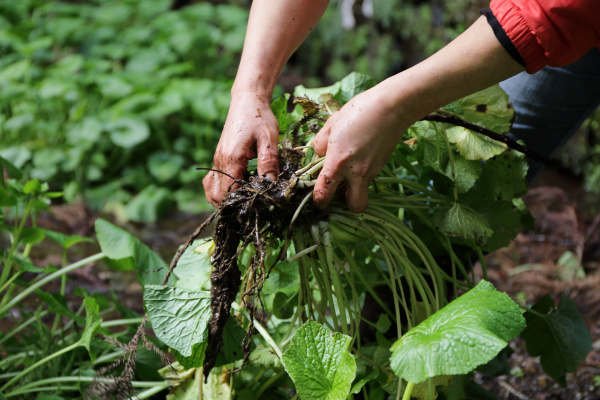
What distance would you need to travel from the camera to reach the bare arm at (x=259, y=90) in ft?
3.37

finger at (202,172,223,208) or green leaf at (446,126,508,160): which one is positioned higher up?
green leaf at (446,126,508,160)

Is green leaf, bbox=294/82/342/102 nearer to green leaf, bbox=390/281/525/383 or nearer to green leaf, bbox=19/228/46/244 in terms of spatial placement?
green leaf, bbox=390/281/525/383

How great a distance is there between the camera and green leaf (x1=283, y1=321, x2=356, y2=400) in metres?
0.90

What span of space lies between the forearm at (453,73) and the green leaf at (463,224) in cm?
30

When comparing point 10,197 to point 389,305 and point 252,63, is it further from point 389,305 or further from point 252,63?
point 389,305

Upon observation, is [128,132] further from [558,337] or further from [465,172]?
[558,337]

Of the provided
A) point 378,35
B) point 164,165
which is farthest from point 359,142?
point 378,35

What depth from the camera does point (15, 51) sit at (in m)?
3.79

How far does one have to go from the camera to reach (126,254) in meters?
1.26

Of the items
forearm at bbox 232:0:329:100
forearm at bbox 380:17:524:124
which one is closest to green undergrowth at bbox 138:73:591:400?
forearm at bbox 232:0:329:100

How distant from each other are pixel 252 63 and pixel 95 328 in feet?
2.02

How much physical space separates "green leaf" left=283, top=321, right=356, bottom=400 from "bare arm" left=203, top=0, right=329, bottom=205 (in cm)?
30

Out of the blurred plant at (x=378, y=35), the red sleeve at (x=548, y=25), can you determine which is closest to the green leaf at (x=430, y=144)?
the red sleeve at (x=548, y=25)

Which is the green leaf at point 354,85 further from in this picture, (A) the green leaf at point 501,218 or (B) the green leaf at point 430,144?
(A) the green leaf at point 501,218
